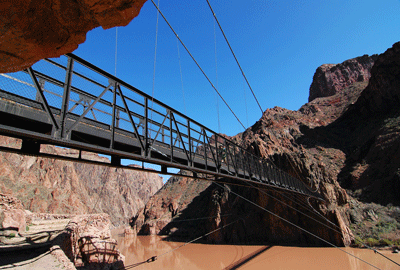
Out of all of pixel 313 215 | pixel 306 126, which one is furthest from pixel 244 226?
pixel 306 126

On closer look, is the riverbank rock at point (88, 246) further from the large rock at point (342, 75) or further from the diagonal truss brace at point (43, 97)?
the large rock at point (342, 75)

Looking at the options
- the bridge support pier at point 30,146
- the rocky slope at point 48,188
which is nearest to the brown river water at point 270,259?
the rocky slope at point 48,188

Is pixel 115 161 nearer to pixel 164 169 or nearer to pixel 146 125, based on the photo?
pixel 146 125

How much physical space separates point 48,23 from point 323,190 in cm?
2544

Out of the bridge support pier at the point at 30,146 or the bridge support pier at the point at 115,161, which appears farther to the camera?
the bridge support pier at the point at 115,161

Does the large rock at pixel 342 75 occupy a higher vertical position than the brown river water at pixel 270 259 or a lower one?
higher

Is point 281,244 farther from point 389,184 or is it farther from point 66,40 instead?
point 66,40

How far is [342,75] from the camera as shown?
84.1 m

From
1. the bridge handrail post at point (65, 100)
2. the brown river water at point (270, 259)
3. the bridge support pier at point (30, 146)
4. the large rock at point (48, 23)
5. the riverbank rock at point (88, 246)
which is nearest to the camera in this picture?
the large rock at point (48, 23)

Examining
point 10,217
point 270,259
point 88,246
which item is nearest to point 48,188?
point 10,217

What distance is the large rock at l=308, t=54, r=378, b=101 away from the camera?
8144 centimetres

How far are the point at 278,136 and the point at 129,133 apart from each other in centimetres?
3538

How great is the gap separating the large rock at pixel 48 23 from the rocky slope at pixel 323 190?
12.8m

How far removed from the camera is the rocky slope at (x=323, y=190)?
2011 cm
